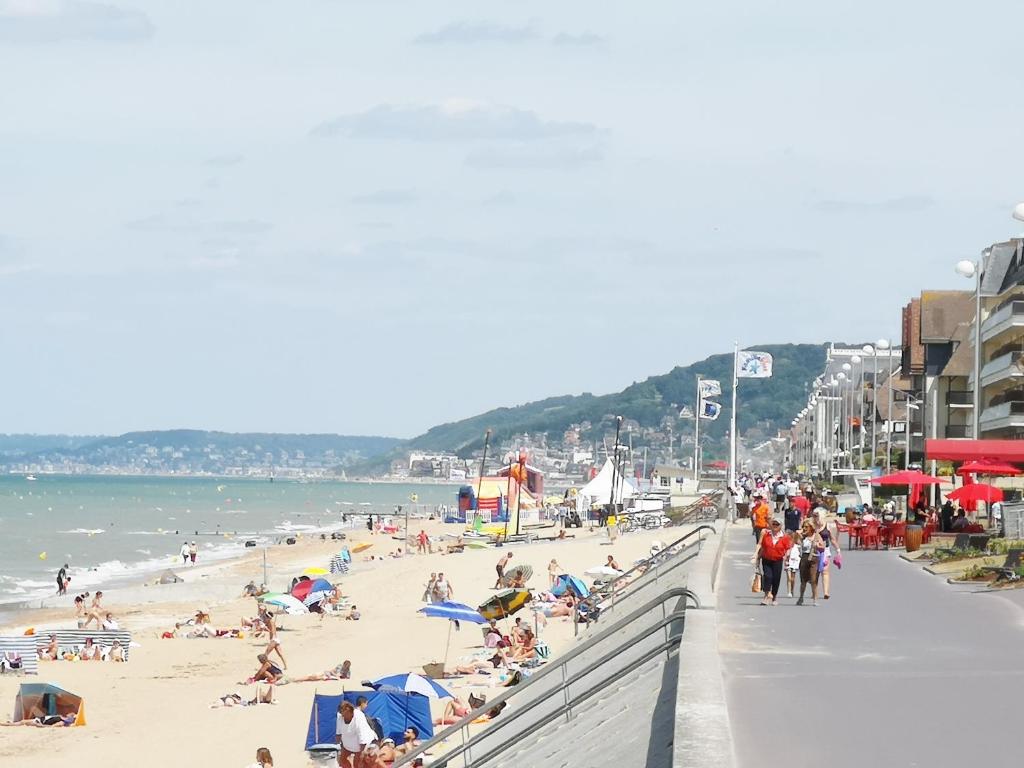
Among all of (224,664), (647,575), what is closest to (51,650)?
(224,664)

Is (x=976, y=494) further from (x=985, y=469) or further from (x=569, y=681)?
(x=569, y=681)

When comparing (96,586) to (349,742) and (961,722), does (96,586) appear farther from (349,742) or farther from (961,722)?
(961,722)

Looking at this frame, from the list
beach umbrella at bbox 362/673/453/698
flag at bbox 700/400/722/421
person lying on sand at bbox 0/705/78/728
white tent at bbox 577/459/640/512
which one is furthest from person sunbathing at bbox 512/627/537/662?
white tent at bbox 577/459/640/512

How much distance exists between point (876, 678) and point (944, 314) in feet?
224

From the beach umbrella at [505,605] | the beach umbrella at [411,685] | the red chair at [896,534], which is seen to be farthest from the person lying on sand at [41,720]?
the red chair at [896,534]

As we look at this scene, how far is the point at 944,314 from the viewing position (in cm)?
8012

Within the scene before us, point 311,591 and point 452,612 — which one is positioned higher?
point 452,612

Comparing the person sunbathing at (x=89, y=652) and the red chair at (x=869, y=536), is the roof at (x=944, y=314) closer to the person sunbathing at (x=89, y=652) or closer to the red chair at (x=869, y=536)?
the red chair at (x=869, y=536)

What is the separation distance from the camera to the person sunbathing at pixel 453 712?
75.9 ft

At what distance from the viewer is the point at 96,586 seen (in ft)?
218

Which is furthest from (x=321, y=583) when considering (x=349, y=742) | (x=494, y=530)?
(x=494, y=530)

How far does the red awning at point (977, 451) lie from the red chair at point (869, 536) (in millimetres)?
3551

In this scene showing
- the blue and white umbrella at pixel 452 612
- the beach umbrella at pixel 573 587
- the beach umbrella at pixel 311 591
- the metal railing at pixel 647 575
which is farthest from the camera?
the beach umbrella at pixel 311 591

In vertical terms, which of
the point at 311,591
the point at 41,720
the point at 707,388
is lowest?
the point at 41,720
